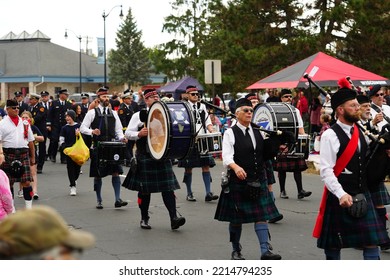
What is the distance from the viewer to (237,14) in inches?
1060

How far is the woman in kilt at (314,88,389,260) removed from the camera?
5684 millimetres

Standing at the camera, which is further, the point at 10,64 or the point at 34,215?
the point at 10,64

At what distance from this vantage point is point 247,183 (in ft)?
23.3

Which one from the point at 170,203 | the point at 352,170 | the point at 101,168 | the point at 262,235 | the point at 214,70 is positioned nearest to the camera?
the point at 352,170

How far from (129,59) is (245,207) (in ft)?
249

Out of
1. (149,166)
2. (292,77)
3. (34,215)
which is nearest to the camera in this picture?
(34,215)

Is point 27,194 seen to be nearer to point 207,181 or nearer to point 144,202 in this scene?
point 144,202

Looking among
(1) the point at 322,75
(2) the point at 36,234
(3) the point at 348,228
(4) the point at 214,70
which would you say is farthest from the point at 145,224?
(4) the point at 214,70

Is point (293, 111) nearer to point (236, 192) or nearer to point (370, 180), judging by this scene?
point (236, 192)

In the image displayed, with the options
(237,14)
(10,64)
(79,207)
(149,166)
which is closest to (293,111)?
(149,166)

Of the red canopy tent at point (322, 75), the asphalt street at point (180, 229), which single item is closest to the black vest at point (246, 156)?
the asphalt street at point (180, 229)

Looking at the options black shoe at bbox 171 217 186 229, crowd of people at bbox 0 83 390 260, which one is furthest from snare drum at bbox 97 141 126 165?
black shoe at bbox 171 217 186 229

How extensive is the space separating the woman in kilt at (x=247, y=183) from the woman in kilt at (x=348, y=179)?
1.34 metres

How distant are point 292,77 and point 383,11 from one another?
8.87 m
